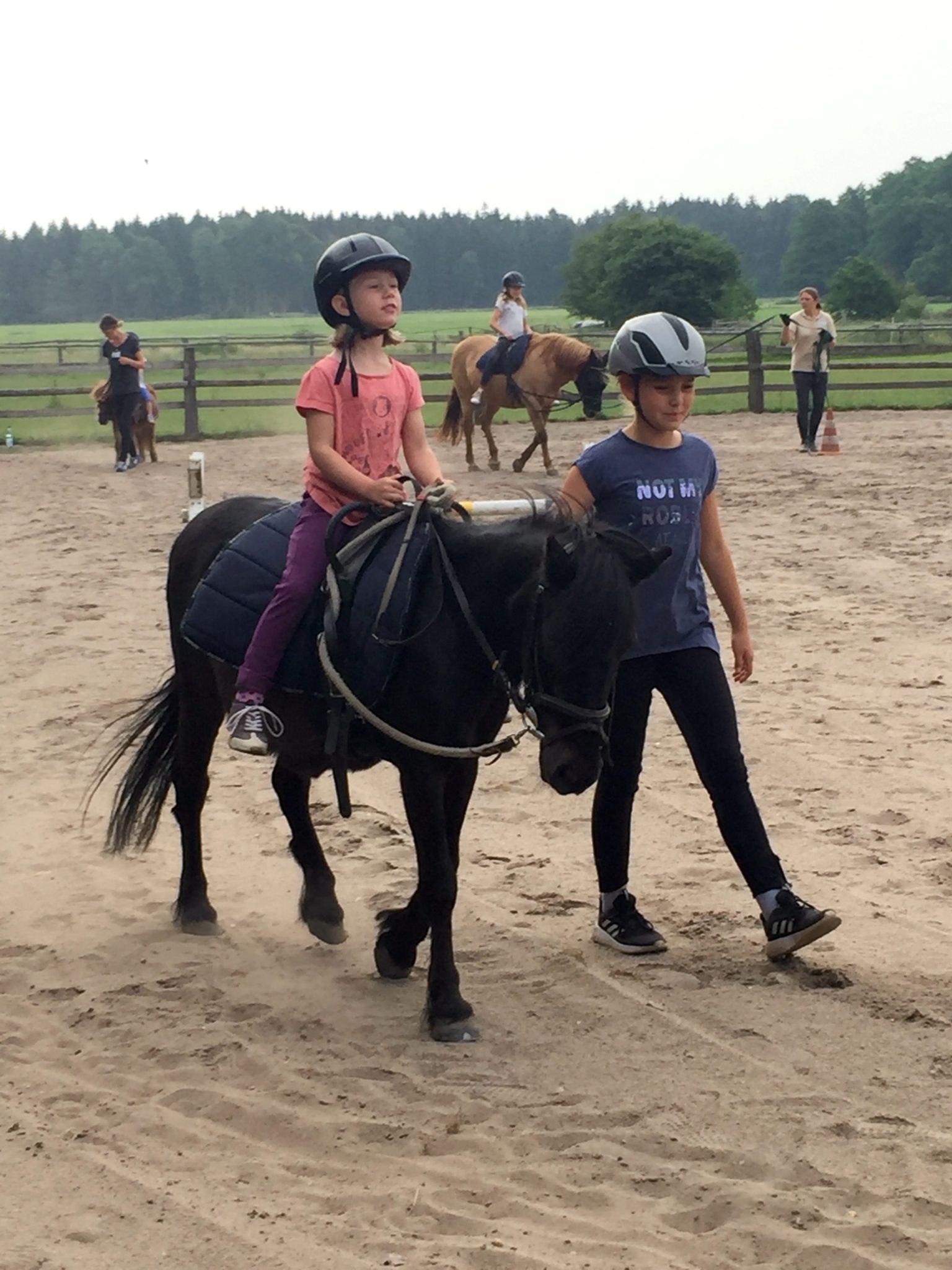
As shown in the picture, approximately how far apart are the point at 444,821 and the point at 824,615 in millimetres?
5662

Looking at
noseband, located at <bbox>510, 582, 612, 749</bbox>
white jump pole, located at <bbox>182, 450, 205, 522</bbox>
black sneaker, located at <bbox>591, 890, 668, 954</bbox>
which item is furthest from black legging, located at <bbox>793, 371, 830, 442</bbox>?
noseband, located at <bbox>510, 582, 612, 749</bbox>

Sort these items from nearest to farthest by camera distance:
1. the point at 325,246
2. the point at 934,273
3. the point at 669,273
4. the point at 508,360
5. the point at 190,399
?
the point at 508,360
the point at 190,399
the point at 669,273
the point at 934,273
the point at 325,246

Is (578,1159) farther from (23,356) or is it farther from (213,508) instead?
(23,356)

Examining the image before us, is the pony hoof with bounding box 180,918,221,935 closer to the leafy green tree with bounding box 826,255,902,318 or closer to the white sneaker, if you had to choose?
the white sneaker

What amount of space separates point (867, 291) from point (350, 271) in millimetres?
60545

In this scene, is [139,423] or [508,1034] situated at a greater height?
[139,423]

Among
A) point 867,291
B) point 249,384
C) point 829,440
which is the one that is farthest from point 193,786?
point 867,291

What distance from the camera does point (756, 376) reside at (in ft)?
83.1

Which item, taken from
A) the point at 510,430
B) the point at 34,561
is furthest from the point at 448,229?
the point at 34,561

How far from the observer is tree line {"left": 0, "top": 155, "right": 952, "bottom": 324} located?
104m

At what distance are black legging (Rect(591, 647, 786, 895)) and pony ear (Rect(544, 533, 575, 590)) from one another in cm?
82

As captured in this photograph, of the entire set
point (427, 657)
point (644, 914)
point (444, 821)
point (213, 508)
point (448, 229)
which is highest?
point (448, 229)

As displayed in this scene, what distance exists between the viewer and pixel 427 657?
421 cm

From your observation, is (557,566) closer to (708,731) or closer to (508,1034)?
(708,731)
